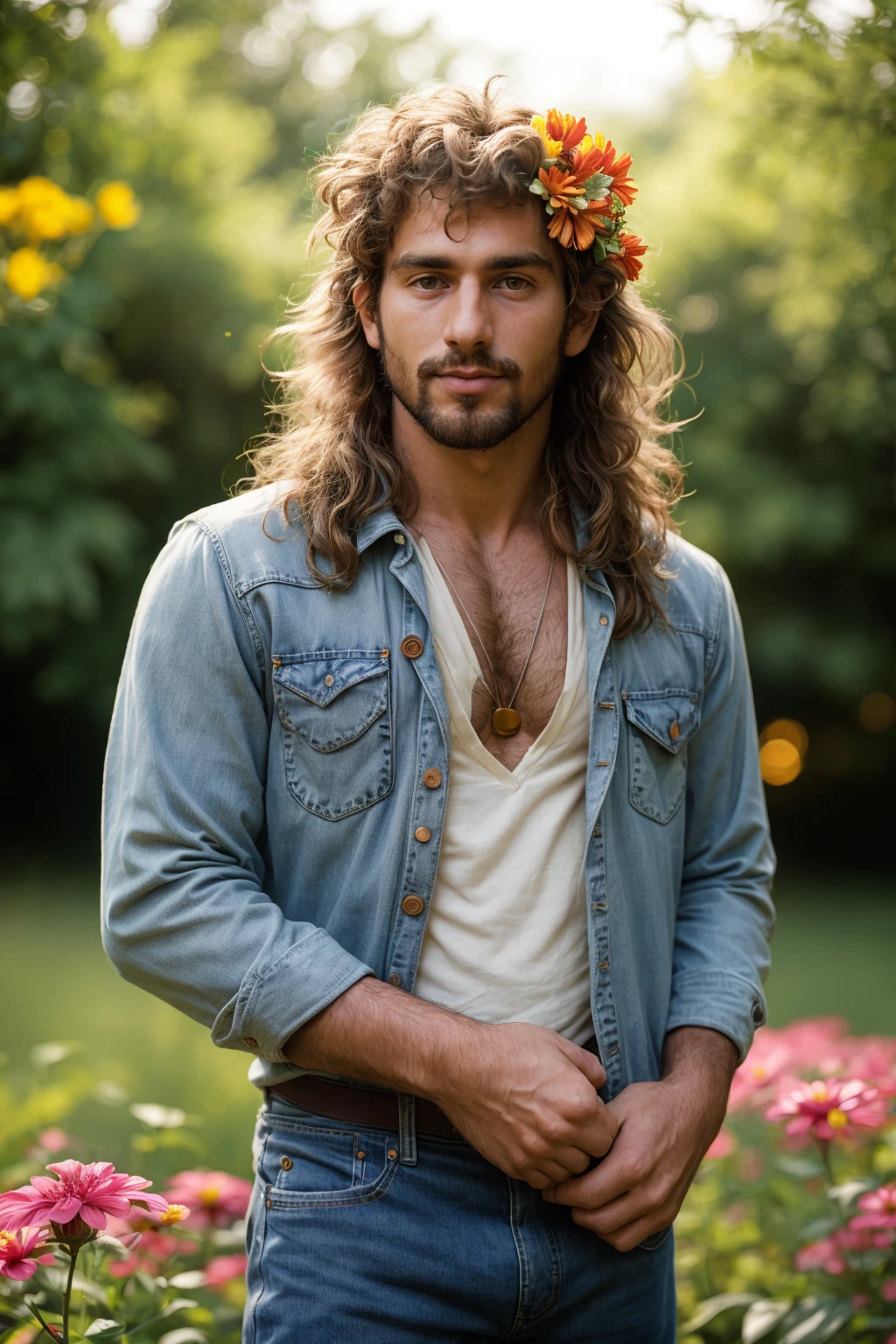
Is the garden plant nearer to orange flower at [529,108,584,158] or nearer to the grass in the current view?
the grass

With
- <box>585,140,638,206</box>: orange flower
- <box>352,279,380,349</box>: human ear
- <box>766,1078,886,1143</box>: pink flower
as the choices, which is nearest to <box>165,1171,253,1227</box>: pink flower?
<box>766,1078,886,1143</box>: pink flower

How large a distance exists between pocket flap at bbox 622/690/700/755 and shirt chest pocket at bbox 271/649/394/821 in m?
0.42

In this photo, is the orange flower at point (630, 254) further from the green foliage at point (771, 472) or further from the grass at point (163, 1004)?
the green foliage at point (771, 472)

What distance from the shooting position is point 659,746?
2.03 m

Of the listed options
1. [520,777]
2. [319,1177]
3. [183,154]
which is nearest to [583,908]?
[520,777]

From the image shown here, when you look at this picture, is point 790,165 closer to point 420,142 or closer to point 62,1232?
point 420,142

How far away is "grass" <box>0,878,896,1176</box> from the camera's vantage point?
4.10 metres

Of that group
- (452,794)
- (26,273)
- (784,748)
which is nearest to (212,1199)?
(452,794)

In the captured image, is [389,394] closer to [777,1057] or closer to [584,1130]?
[584,1130]

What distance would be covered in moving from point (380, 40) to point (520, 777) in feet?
75.3

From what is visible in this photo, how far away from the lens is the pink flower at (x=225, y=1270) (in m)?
2.26

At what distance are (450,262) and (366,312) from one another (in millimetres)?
245

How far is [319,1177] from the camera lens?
1.77m

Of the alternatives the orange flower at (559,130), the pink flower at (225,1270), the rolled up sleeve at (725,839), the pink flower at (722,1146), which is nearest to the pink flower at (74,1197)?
the pink flower at (225,1270)
